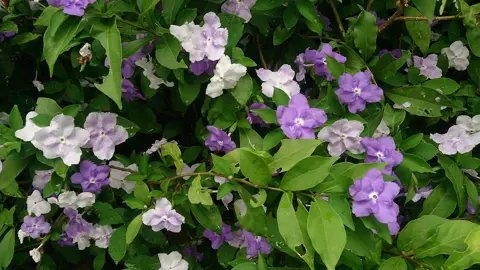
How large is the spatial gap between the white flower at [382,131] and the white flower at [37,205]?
32.5 inches

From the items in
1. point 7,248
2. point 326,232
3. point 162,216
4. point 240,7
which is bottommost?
point 7,248

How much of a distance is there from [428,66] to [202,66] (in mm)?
664

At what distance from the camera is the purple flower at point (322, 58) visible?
133 centimetres

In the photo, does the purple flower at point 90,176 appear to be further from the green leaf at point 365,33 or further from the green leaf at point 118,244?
the green leaf at point 365,33

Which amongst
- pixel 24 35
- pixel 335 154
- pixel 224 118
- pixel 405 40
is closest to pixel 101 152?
pixel 224 118

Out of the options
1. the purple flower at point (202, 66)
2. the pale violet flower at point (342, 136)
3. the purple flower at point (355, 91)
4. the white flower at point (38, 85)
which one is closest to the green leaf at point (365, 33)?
the purple flower at point (355, 91)

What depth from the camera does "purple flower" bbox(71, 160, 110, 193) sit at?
1299 millimetres

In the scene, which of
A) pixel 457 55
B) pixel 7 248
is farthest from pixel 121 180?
pixel 457 55

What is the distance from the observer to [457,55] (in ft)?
5.05

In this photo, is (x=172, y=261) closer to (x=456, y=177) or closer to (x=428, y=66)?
(x=456, y=177)

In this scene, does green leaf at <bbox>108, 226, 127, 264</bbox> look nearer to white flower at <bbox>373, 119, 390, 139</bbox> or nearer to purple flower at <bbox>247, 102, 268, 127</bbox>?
purple flower at <bbox>247, 102, 268, 127</bbox>

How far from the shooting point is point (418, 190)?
56.1 inches

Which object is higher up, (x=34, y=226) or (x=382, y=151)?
(x=382, y=151)

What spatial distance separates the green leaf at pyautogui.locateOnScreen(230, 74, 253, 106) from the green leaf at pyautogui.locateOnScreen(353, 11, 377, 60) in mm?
321
